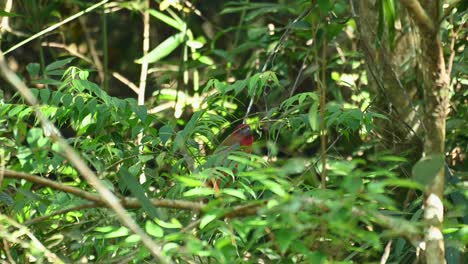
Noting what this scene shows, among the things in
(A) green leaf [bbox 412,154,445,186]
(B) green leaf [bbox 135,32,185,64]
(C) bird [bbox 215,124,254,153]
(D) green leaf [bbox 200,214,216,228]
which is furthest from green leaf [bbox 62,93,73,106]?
(B) green leaf [bbox 135,32,185,64]

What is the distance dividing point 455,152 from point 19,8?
2038mm

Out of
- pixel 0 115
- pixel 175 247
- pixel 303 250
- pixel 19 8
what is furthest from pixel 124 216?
pixel 19 8

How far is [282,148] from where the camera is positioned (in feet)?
10.4

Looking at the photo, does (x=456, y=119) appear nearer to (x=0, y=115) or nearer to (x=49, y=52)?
(x=0, y=115)

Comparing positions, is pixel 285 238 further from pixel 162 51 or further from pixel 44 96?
pixel 162 51

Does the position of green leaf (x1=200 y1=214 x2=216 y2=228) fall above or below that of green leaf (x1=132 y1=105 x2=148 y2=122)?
above

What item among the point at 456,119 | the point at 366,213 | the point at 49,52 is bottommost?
the point at 49,52

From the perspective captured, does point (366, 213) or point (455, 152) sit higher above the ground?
point (366, 213)

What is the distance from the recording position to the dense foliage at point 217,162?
4.67ft

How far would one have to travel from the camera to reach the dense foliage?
4.67ft

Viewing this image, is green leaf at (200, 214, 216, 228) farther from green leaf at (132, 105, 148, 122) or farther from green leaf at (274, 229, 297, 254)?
A: green leaf at (132, 105, 148, 122)

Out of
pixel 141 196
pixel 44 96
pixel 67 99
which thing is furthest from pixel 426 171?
pixel 44 96

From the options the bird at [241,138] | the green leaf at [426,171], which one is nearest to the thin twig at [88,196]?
the green leaf at [426,171]

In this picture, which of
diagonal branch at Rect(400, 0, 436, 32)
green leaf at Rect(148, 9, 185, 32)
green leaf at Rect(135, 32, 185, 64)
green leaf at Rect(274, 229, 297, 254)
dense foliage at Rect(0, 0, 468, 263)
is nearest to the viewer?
green leaf at Rect(274, 229, 297, 254)
